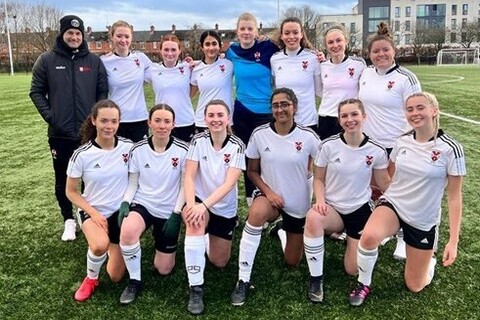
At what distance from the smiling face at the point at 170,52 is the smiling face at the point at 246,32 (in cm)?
65

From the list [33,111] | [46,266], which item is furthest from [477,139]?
[33,111]

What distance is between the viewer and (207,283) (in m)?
3.65

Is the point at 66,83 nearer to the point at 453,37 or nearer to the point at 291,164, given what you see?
the point at 291,164

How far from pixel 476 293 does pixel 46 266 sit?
11.0ft

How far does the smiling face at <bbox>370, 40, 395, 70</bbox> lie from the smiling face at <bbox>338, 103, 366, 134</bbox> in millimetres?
698

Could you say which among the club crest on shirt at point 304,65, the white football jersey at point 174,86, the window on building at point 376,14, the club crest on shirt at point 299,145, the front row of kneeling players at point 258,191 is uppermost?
the window on building at point 376,14

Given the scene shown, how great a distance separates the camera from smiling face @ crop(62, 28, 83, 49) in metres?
4.28

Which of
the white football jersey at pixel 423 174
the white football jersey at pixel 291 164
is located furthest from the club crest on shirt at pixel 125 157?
the white football jersey at pixel 423 174

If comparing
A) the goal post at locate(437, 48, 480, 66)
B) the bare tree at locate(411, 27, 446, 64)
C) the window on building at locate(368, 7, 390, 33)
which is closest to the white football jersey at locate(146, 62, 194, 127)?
the goal post at locate(437, 48, 480, 66)

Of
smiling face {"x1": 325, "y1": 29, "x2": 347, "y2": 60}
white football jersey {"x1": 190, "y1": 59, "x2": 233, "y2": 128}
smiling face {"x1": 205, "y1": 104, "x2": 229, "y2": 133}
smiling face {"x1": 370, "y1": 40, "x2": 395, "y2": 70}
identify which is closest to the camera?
smiling face {"x1": 205, "y1": 104, "x2": 229, "y2": 133}

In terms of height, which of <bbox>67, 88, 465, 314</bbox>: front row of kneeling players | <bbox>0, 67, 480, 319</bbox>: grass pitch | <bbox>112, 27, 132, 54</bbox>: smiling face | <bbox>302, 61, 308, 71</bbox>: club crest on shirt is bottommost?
<bbox>0, 67, 480, 319</bbox>: grass pitch

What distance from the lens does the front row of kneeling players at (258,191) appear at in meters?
3.32

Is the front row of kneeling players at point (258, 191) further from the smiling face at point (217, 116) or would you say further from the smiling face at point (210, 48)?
the smiling face at point (210, 48)

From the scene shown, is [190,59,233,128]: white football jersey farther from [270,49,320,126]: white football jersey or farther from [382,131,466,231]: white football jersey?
[382,131,466,231]: white football jersey
